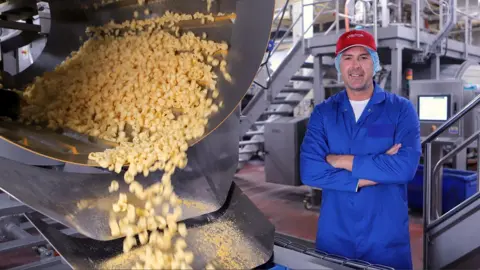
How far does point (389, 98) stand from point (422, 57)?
3238 millimetres

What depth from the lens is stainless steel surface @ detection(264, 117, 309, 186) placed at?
4426mm

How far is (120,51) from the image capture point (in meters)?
1.43

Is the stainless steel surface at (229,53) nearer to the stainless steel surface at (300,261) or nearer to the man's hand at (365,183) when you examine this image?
the stainless steel surface at (300,261)

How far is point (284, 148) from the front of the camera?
4496 millimetres

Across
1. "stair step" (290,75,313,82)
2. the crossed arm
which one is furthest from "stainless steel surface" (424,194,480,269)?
"stair step" (290,75,313,82)

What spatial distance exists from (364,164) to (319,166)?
181mm

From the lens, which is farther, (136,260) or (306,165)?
(306,165)

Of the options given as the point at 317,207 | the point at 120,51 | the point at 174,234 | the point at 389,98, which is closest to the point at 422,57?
the point at 317,207

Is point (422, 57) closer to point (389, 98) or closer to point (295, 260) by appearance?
point (389, 98)

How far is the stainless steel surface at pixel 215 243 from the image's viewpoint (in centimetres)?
88

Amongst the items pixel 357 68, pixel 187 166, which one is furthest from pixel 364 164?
pixel 187 166

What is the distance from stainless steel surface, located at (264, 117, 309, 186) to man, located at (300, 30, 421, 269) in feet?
8.88

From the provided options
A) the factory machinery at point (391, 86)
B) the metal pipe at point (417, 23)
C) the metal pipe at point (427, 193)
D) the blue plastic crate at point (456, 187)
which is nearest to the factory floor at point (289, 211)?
the factory machinery at point (391, 86)

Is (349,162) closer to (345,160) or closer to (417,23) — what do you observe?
(345,160)
